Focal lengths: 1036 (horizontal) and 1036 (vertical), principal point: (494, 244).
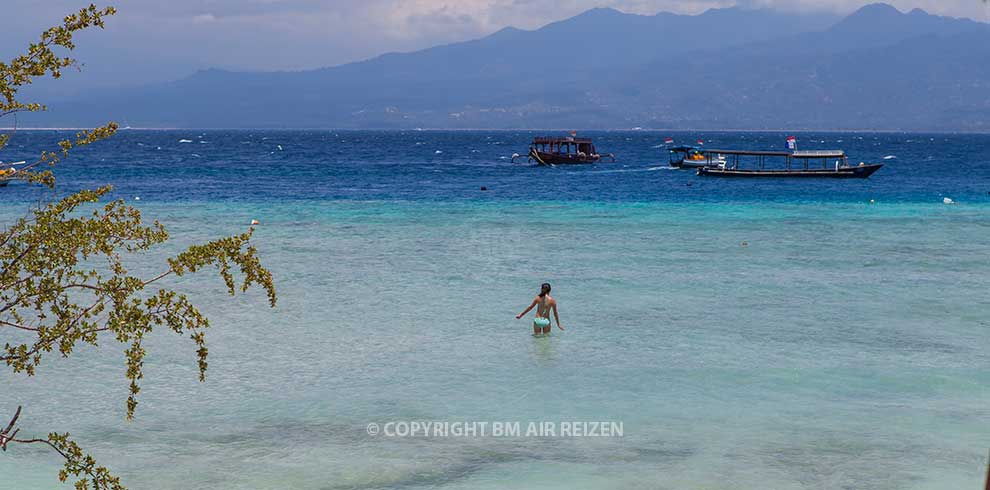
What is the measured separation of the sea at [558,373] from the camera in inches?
635

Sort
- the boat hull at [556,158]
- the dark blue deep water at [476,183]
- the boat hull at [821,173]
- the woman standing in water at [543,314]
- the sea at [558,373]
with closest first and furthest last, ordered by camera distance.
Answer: the sea at [558,373] → the woman standing in water at [543,314] → the dark blue deep water at [476,183] → the boat hull at [821,173] → the boat hull at [556,158]

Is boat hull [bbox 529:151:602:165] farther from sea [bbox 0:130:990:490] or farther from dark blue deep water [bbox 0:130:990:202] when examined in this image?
sea [bbox 0:130:990:490]

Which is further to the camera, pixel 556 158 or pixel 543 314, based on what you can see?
pixel 556 158

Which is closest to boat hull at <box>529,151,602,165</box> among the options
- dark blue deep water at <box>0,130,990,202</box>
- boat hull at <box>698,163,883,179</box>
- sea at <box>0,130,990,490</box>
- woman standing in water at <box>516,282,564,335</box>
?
dark blue deep water at <box>0,130,990,202</box>

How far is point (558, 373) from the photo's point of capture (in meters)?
21.4

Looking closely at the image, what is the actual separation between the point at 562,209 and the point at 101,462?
4681 centimetres

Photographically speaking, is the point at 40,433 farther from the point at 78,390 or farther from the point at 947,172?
the point at 947,172

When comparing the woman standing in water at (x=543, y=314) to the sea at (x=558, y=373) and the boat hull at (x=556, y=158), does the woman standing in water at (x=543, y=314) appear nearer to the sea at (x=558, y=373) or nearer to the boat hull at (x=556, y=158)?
the sea at (x=558, y=373)

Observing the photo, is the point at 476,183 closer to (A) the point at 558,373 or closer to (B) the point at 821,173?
(B) the point at 821,173

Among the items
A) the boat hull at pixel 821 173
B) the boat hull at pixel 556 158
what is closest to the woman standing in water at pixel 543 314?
the boat hull at pixel 821 173

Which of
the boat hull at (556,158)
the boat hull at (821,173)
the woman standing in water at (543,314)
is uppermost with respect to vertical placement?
the boat hull at (556,158)

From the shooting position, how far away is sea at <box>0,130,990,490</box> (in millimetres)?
16125

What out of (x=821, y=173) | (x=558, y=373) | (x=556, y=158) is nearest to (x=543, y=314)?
(x=558, y=373)

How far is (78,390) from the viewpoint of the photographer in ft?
66.0
